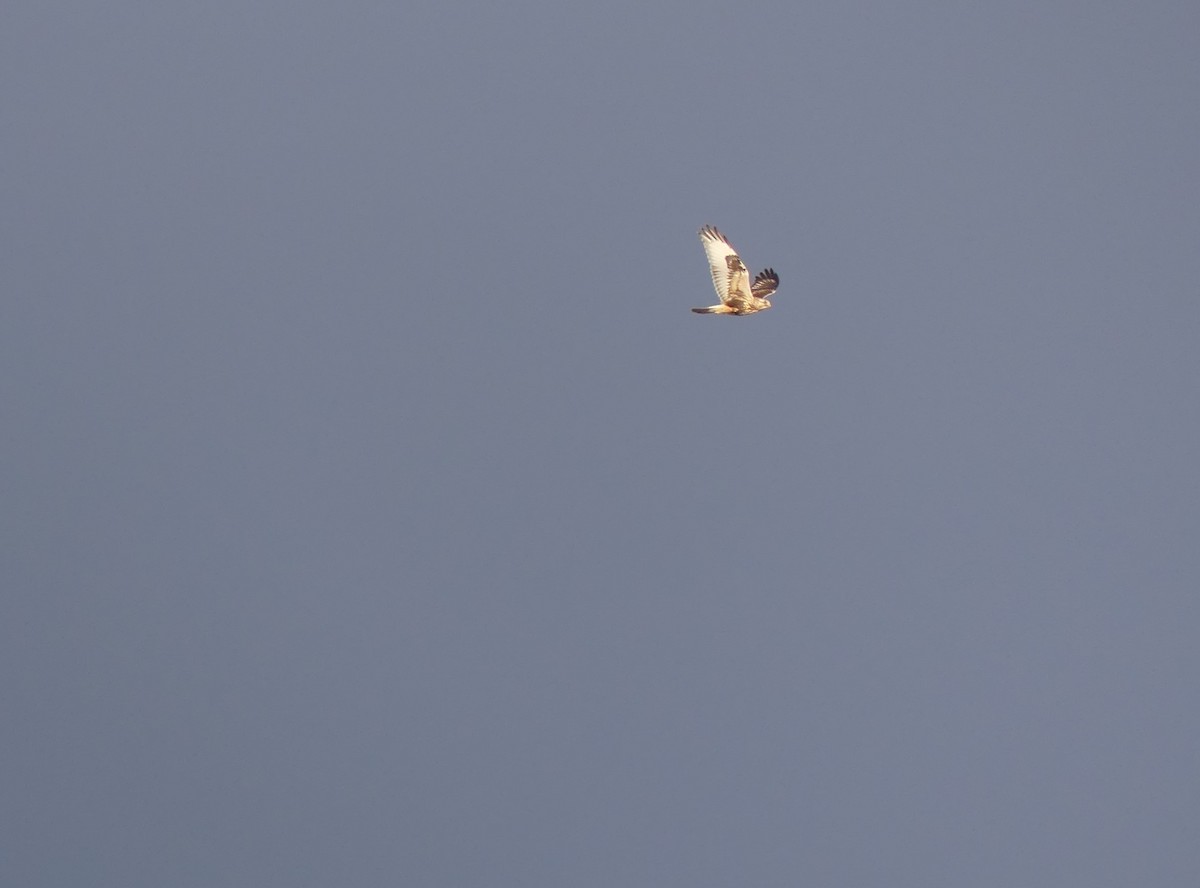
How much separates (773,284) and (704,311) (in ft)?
5.06

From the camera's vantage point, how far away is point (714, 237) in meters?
25.0

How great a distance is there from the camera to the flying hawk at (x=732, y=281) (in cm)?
2427

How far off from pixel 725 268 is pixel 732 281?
327mm

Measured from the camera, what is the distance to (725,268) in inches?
968

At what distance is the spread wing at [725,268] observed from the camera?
2434cm

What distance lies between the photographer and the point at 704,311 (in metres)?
23.7

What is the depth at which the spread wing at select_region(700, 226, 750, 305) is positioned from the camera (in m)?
24.3

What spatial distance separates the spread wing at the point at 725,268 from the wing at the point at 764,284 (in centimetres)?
18

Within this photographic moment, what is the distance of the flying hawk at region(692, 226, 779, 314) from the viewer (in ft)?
79.6

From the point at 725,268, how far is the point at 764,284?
2.85 ft

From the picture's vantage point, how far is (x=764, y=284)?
79.7ft

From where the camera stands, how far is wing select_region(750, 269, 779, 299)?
78.6 feet

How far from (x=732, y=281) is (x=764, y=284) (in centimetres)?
64
